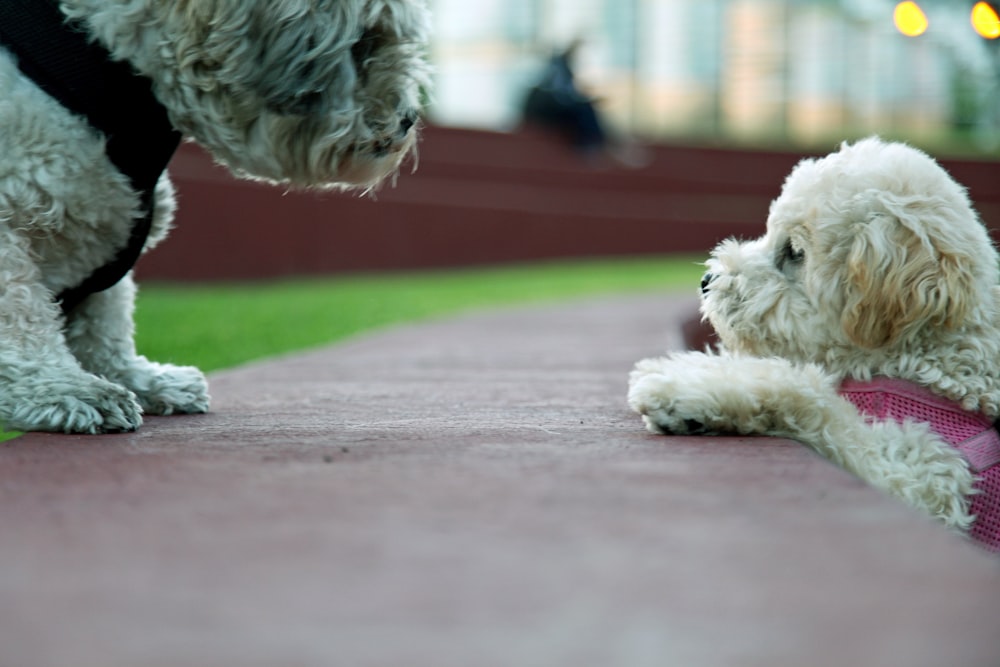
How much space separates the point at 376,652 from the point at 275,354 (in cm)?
470

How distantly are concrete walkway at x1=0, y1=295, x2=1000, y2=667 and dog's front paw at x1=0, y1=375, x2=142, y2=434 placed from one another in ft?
0.25

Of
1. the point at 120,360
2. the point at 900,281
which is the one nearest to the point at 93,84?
the point at 120,360

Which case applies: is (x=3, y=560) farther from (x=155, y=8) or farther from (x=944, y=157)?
(x=944, y=157)

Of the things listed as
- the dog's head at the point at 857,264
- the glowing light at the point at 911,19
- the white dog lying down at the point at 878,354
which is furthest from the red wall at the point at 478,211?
the white dog lying down at the point at 878,354

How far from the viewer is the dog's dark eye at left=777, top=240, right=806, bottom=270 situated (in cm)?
349

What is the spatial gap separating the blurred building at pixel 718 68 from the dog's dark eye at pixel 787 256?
16.7m

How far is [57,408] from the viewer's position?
10.1 ft

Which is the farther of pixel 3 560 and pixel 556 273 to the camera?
pixel 556 273

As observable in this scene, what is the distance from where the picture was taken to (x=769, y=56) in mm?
20891

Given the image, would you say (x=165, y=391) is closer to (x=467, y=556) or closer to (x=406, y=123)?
(x=406, y=123)

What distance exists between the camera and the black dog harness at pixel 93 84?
3.12 metres

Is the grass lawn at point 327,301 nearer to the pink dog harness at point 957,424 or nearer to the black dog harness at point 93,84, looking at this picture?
the black dog harness at point 93,84

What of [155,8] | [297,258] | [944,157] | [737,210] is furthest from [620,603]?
[944,157]

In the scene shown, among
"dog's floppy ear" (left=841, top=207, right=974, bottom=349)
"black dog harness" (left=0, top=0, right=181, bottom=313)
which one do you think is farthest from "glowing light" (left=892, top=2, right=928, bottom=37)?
"black dog harness" (left=0, top=0, right=181, bottom=313)
